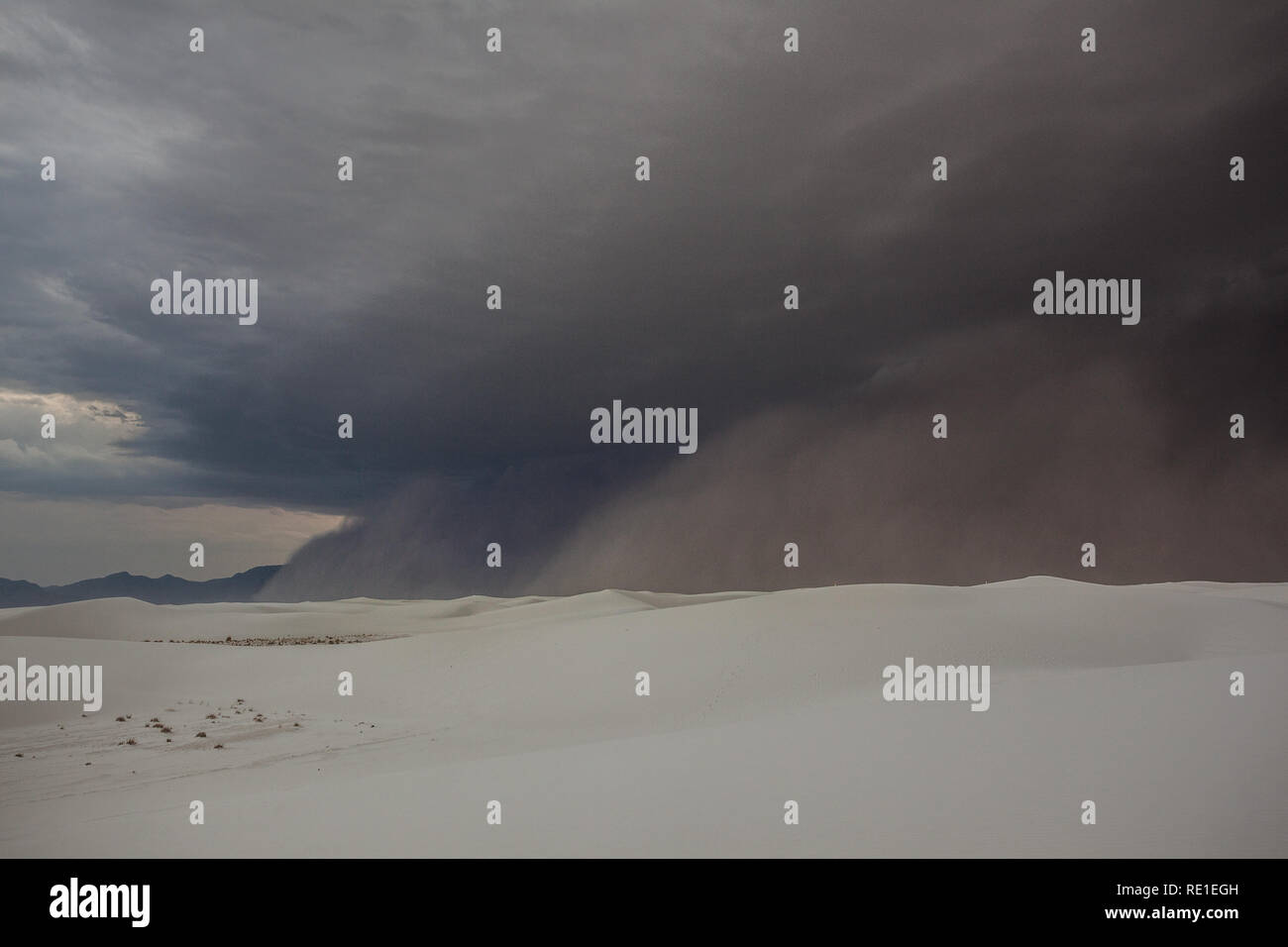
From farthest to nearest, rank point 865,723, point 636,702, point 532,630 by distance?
point 532,630 → point 636,702 → point 865,723

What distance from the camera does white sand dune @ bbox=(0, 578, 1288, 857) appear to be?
6.43 metres

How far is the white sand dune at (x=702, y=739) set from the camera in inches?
253

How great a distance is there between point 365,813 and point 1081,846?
621 centimetres

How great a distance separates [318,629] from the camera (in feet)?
117

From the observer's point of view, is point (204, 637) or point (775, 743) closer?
point (775, 743)

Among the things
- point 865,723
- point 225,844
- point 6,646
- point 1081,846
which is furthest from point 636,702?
point 6,646

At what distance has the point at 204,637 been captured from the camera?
31.5 m

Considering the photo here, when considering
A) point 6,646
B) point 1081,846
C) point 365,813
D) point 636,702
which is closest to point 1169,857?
point 1081,846

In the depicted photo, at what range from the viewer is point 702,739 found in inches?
387
